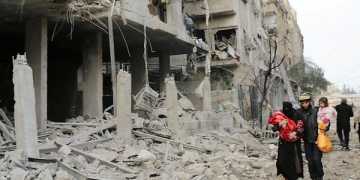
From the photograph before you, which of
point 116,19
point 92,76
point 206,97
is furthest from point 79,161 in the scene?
point 206,97

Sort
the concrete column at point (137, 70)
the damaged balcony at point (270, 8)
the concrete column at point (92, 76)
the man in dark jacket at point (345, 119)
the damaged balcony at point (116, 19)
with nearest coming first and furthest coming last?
the damaged balcony at point (116, 19), the man in dark jacket at point (345, 119), the concrete column at point (92, 76), the concrete column at point (137, 70), the damaged balcony at point (270, 8)

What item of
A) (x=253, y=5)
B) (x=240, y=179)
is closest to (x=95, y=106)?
(x=240, y=179)

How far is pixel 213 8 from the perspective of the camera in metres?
23.1

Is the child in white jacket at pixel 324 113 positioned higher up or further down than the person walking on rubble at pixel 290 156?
higher up

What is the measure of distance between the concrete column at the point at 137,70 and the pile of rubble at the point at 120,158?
4.98m

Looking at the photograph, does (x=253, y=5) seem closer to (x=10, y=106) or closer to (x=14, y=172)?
(x=10, y=106)

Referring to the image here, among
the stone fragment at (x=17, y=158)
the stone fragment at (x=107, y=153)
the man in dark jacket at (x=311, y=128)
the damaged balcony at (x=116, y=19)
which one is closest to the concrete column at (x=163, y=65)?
the damaged balcony at (x=116, y=19)

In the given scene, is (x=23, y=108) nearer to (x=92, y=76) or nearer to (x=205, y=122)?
(x=92, y=76)

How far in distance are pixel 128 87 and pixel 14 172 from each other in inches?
142

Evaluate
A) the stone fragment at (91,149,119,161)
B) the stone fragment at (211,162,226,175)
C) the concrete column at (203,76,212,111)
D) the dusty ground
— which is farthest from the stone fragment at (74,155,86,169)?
the concrete column at (203,76,212,111)

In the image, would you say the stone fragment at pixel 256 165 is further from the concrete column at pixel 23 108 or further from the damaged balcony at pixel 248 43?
the damaged balcony at pixel 248 43

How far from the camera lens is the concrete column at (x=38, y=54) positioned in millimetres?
10602

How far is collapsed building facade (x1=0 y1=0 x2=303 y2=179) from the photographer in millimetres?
7129

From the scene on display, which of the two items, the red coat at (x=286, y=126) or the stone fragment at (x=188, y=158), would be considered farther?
the stone fragment at (x=188, y=158)
